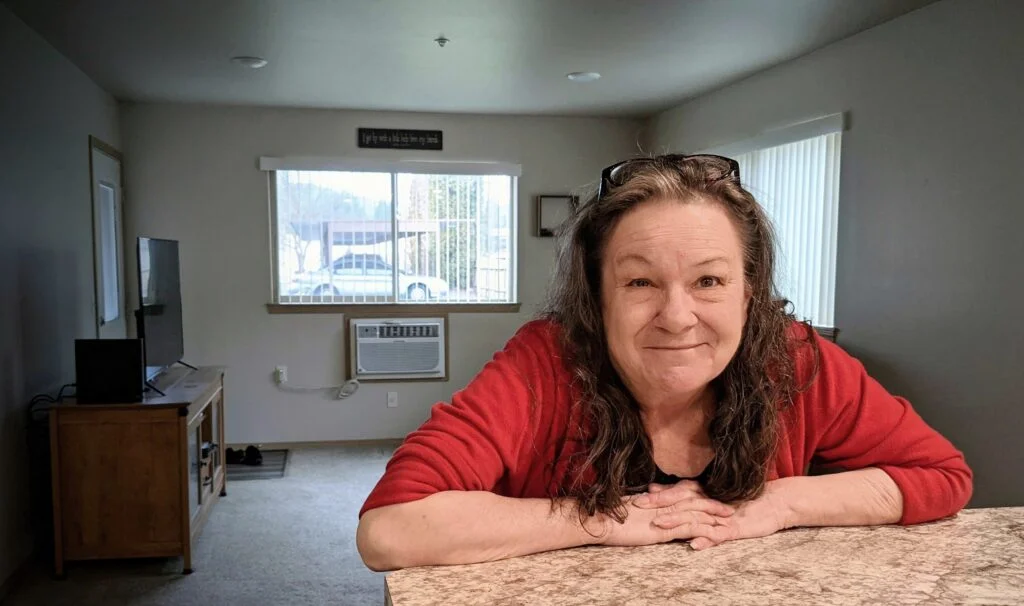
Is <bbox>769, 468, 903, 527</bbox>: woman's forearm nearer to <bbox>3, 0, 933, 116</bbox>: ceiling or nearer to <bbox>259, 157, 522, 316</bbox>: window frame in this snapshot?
<bbox>3, 0, 933, 116</bbox>: ceiling

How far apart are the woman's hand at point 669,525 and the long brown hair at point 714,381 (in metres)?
0.04

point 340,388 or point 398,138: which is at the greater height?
point 398,138

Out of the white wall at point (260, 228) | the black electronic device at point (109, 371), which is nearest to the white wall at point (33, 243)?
the black electronic device at point (109, 371)

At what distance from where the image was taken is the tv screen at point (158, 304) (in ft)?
10.3

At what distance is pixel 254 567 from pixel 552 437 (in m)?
2.52

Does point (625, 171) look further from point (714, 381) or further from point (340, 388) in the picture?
point (340, 388)

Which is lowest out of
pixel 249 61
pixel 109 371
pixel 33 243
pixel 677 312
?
pixel 109 371

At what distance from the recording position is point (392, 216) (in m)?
4.97


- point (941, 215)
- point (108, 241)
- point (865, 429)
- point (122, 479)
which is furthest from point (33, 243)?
point (941, 215)

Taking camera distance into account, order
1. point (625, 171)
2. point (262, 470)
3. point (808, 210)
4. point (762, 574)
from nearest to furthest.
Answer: point (762, 574) < point (625, 171) < point (808, 210) < point (262, 470)

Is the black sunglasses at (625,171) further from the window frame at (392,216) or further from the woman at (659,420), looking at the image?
the window frame at (392,216)

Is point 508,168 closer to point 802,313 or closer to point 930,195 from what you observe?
point 802,313

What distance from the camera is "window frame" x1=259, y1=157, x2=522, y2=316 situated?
190 inches

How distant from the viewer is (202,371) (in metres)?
3.82
